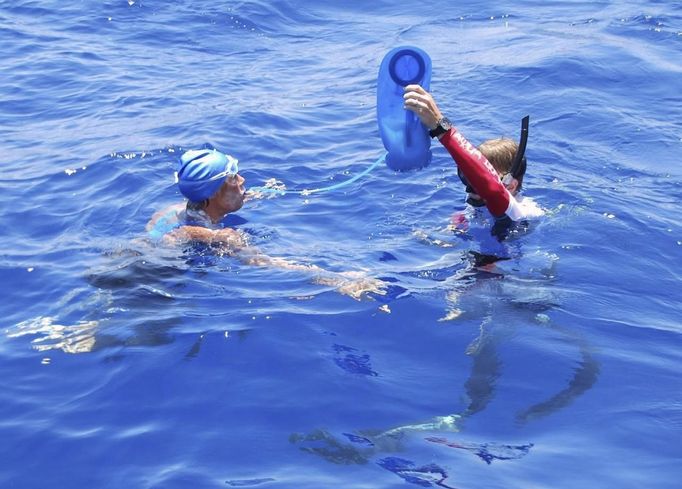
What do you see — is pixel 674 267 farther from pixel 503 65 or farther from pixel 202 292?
pixel 503 65

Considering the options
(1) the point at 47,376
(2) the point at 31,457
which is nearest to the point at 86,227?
(1) the point at 47,376

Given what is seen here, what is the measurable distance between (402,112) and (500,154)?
0.84 meters

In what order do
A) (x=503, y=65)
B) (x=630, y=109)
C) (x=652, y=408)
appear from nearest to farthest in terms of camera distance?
(x=652, y=408) < (x=630, y=109) < (x=503, y=65)

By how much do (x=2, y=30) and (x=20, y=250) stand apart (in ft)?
23.1

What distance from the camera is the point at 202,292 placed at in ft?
21.1

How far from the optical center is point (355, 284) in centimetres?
640

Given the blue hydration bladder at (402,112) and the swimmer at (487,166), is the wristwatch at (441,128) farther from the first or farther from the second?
the blue hydration bladder at (402,112)

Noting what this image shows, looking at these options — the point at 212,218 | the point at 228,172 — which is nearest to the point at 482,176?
the point at 228,172

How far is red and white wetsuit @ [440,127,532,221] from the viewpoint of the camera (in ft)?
19.4

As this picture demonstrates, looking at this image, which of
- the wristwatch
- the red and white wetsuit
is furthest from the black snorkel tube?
the wristwatch

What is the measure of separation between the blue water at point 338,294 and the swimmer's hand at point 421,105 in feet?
3.94

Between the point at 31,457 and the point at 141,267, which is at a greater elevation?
the point at 141,267

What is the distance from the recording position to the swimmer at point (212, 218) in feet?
21.8

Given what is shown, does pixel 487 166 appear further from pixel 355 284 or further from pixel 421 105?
pixel 355 284
